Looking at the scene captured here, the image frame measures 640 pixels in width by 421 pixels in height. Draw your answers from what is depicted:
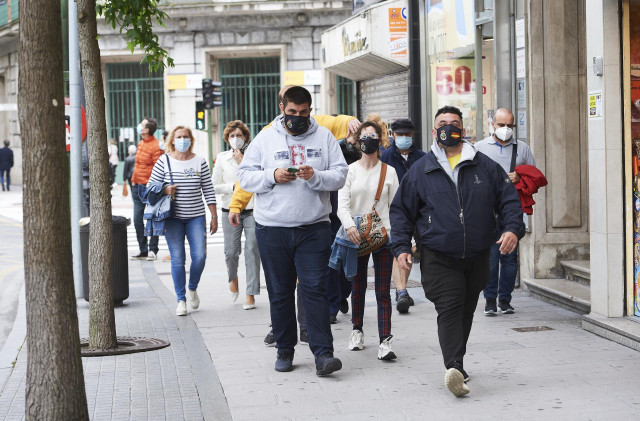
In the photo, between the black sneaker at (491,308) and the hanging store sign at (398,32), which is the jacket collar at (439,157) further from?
the hanging store sign at (398,32)

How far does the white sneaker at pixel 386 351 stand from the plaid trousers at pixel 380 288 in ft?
0.20

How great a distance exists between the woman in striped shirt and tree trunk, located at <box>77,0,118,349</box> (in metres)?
1.67

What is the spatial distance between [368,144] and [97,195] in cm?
209

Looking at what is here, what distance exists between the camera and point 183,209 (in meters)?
10.0

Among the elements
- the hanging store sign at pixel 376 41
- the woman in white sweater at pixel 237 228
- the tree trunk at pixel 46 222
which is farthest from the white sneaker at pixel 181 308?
the hanging store sign at pixel 376 41

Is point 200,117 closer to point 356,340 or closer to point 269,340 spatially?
point 269,340

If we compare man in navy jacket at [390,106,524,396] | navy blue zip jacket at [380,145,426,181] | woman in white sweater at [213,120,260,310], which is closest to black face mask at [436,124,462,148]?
man in navy jacket at [390,106,524,396]

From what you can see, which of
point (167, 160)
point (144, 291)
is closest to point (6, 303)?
point (144, 291)

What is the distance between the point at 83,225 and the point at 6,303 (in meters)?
2.05

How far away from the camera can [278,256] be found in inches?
284

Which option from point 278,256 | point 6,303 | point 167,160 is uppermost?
point 167,160

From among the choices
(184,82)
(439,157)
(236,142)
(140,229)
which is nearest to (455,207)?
(439,157)

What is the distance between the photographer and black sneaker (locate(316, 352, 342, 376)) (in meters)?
6.96

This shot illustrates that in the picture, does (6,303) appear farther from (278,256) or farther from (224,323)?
(278,256)
